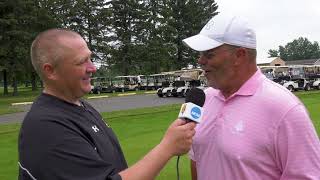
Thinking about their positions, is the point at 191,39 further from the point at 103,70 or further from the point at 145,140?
the point at 103,70

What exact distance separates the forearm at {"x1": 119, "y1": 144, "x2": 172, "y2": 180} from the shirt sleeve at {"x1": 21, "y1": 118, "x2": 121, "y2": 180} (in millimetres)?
68

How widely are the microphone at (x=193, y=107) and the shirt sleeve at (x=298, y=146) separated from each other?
1.64 feet

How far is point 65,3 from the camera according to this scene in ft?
249

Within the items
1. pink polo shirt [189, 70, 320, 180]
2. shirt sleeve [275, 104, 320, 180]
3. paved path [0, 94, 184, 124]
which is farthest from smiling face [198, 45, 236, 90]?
paved path [0, 94, 184, 124]

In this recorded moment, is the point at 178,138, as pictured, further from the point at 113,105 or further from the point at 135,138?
the point at 113,105

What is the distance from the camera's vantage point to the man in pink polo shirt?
3.13 m

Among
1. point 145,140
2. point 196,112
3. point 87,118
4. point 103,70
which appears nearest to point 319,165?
point 196,112

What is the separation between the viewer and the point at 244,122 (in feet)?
10.9

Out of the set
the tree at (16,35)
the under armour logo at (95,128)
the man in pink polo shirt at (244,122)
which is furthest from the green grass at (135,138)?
the tree at (16,35)

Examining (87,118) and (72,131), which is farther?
(87,118)

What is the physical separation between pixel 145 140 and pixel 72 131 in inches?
485

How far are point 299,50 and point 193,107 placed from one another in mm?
190114

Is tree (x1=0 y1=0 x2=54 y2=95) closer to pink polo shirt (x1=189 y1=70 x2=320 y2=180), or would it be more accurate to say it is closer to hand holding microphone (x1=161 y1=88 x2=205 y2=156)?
pink polo shirt (x1=189 y1=70 x2=320 y2=180)

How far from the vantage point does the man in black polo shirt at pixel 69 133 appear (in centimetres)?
288
